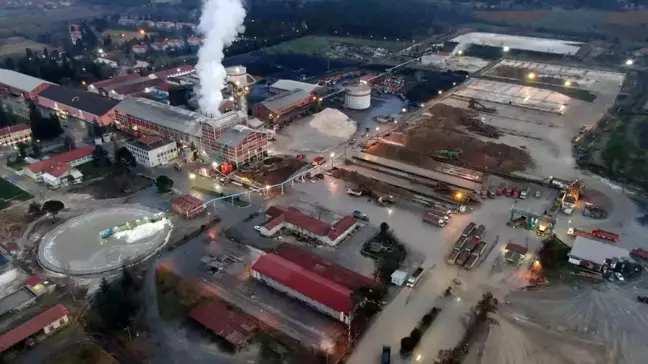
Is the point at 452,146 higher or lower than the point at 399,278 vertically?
lower

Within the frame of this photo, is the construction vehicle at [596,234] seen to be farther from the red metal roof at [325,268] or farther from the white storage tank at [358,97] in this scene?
the white storage tank at [358,97]

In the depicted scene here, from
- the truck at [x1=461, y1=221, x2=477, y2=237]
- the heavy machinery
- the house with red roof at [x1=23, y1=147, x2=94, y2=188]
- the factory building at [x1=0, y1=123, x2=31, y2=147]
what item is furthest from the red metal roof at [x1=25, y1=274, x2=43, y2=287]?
the heavy machinery

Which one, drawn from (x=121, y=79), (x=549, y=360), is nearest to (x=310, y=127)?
(x=121, y=79)

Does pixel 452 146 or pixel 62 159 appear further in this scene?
pixel 452 146

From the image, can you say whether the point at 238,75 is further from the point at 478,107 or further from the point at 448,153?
the point at 448,153

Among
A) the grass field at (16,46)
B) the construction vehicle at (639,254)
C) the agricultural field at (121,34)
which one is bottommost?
the grass field at (16,46)

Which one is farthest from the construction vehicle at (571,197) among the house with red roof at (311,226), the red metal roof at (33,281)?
the red metal roof at (33,281)

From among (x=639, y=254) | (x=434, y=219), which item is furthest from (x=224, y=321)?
(x=639, y=254)
